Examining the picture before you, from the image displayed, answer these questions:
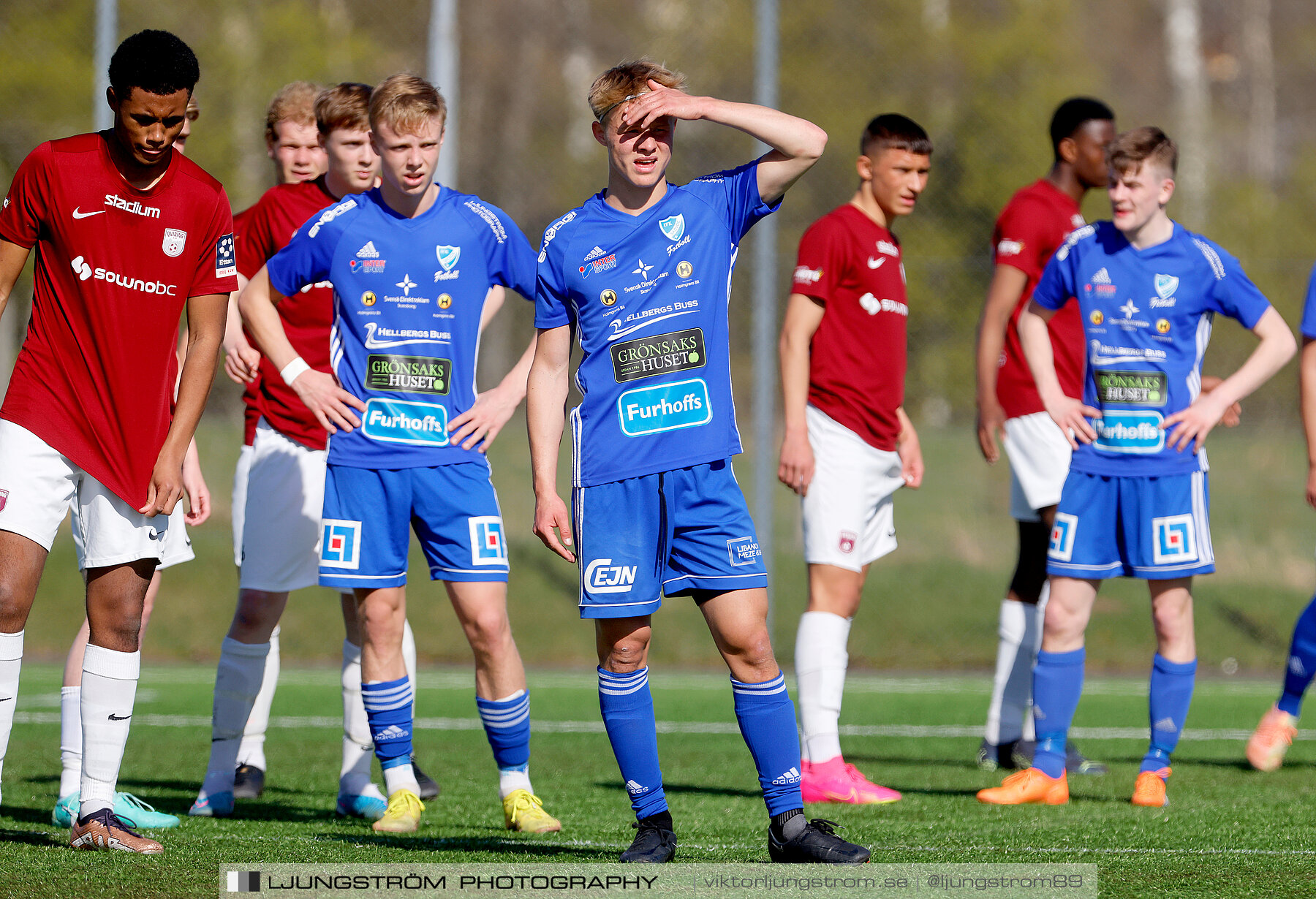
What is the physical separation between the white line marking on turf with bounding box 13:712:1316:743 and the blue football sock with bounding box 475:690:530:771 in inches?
98.0

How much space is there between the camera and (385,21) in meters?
13.1

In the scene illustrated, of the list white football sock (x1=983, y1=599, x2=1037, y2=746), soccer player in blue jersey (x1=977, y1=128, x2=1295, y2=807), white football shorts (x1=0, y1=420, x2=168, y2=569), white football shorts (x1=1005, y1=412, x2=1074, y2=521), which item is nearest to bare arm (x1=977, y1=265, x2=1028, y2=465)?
white football shorts (x1=1005, y1=412, x2=1074, y2=521)

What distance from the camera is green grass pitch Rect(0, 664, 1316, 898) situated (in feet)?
13.4

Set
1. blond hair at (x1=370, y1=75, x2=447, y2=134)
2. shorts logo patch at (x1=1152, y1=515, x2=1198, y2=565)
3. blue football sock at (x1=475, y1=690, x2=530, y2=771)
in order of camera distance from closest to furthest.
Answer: blond hair at (x1=370, y1=75, x2=447, y2=134) < blue football sock at (x1=475, y1=690, x2=530, y2=771) < shorts logo patch at (x1=1152, y1=515, x2=1198, y2=565)

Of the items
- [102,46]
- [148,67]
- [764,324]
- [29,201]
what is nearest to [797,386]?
[148,67]

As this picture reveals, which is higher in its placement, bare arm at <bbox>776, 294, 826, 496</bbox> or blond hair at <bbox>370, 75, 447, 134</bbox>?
blond hair at <bbox>370, 75, 447, 134</bbox>

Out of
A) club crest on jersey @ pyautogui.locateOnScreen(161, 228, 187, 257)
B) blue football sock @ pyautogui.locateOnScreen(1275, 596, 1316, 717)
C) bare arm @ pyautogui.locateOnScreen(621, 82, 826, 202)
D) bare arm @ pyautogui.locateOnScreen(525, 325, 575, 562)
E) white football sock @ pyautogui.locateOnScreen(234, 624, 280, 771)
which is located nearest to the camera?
bare arm @ pyautogui.locateOnScreen(621, 82, 826, 202)

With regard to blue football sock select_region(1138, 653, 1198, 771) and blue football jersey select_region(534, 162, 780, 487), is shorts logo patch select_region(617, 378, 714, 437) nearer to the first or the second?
blue football jersey select_region(534, 162, 780, 487)

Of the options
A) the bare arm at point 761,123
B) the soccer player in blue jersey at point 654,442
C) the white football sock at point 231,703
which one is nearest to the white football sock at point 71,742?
the white football sock at point 231,703

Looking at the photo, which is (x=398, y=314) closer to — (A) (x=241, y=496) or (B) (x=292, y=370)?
(B) (x=292, y=370)

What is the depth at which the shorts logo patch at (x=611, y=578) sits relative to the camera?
3908mm

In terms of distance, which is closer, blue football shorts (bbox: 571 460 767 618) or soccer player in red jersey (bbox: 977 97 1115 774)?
blue football shorts (bbox: 571 460 767 618)

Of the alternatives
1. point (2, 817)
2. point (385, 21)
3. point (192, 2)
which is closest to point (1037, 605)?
point (2, 817)

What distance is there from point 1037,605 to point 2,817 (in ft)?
13.8
